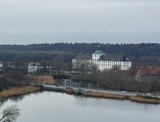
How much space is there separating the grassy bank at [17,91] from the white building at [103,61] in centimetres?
1050

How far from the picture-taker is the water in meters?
14.3

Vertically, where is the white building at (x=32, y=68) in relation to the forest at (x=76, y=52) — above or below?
below

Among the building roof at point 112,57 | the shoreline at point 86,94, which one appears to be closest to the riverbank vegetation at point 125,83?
the shoreline at point 86,94

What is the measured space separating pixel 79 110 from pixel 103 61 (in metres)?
19.9

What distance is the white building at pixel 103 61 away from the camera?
34.0 meters

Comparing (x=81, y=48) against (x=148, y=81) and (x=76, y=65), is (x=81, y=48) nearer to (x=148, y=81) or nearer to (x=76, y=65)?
(x=76, y=65)

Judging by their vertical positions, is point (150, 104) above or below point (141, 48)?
below

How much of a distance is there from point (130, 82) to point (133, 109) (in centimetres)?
648

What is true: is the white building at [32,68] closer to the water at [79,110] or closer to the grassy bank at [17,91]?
the grassy bank at [17,91]

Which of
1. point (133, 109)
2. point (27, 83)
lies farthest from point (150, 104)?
point (27, 83)

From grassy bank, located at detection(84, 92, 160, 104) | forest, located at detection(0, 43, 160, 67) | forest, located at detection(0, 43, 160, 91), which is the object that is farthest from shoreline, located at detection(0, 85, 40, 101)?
forest, located at detection(0, 43, 160, 67)

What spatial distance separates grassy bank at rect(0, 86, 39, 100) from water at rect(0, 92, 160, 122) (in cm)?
60

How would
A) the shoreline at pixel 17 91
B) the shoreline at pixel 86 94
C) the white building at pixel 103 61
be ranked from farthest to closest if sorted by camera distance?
the white building at pixel 103 61 → the shoreline at pixel 17 91 → the shoreline at pixel 86 94

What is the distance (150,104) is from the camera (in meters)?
17.9
